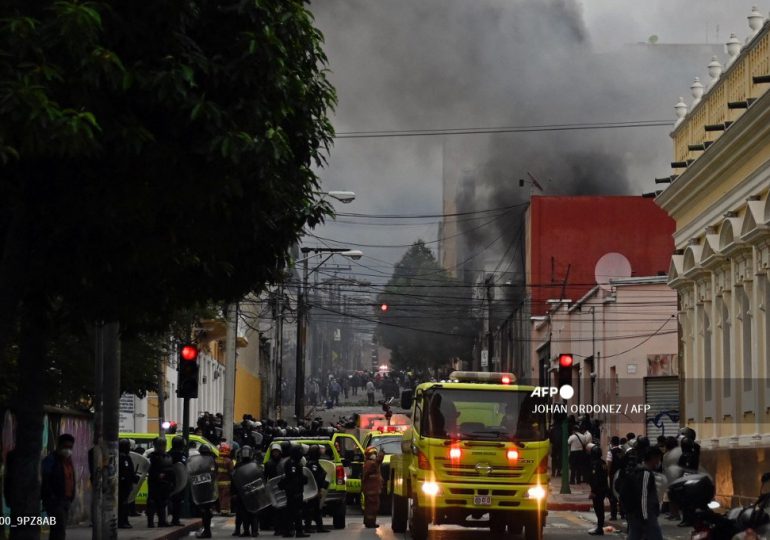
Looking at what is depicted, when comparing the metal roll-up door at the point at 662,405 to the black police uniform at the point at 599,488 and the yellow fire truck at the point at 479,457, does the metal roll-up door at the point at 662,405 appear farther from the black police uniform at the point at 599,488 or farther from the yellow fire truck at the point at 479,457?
the yellow fire truck at the point at 479,457

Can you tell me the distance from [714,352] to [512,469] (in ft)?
41.9

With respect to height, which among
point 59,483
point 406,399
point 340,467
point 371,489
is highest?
point 406,399

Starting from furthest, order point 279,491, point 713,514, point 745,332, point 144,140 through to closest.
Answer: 1. point 745,332
2. point 279,491
3. point 713,514
4. point 144,140

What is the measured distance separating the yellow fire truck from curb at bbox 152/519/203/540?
379 cm

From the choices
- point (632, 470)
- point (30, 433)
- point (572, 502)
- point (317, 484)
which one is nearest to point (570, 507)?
point (572, 502)

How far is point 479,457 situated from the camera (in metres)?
21.1

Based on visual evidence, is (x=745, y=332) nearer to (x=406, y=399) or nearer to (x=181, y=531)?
(x=406, y=399)

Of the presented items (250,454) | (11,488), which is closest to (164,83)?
(11,488)

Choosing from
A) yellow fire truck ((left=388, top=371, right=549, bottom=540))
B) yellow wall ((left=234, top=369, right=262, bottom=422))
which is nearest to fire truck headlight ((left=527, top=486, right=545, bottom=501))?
yellow fire truck ((left=388, top=371, right=549, bottom=540))

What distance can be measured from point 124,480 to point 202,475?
1371 mm

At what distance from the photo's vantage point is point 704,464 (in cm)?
3269

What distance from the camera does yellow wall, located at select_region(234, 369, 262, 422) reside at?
67938 millimetres

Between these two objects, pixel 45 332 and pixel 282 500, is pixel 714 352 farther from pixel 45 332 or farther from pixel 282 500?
pixel 45 332

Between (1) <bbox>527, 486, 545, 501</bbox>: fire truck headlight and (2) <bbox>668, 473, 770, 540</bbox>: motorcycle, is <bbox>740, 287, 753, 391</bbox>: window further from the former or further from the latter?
(2) <bbox>668, 473, 770, 540</bbox>: motorcycle
